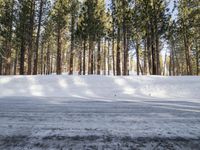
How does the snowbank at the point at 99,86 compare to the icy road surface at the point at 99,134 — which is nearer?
the icy road surface at the point at 99,134

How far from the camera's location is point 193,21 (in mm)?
27609

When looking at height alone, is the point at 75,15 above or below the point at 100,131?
above

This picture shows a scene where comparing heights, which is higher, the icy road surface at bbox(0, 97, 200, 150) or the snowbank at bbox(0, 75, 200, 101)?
the snowbank at bbox(0, 75, 200, 101)

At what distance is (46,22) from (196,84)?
17.3m

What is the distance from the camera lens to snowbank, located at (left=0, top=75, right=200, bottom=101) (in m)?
14.9

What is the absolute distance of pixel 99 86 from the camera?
1647 cm

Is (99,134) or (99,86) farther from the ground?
(99,86)

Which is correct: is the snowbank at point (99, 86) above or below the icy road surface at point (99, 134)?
above

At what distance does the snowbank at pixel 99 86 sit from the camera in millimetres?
14883

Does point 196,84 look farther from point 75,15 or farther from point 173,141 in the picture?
point 75,15

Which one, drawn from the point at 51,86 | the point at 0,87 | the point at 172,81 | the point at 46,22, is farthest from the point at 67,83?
the point at 46,22

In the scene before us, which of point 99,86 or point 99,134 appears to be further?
point 99,86

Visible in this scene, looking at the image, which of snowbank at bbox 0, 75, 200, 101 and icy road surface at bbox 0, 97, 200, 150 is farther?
snowbank at bbox 0, 75, 200, 101

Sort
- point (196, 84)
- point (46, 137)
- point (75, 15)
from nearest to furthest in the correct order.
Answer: point (46, 137) → point (196, 84) → point (75, 15)
